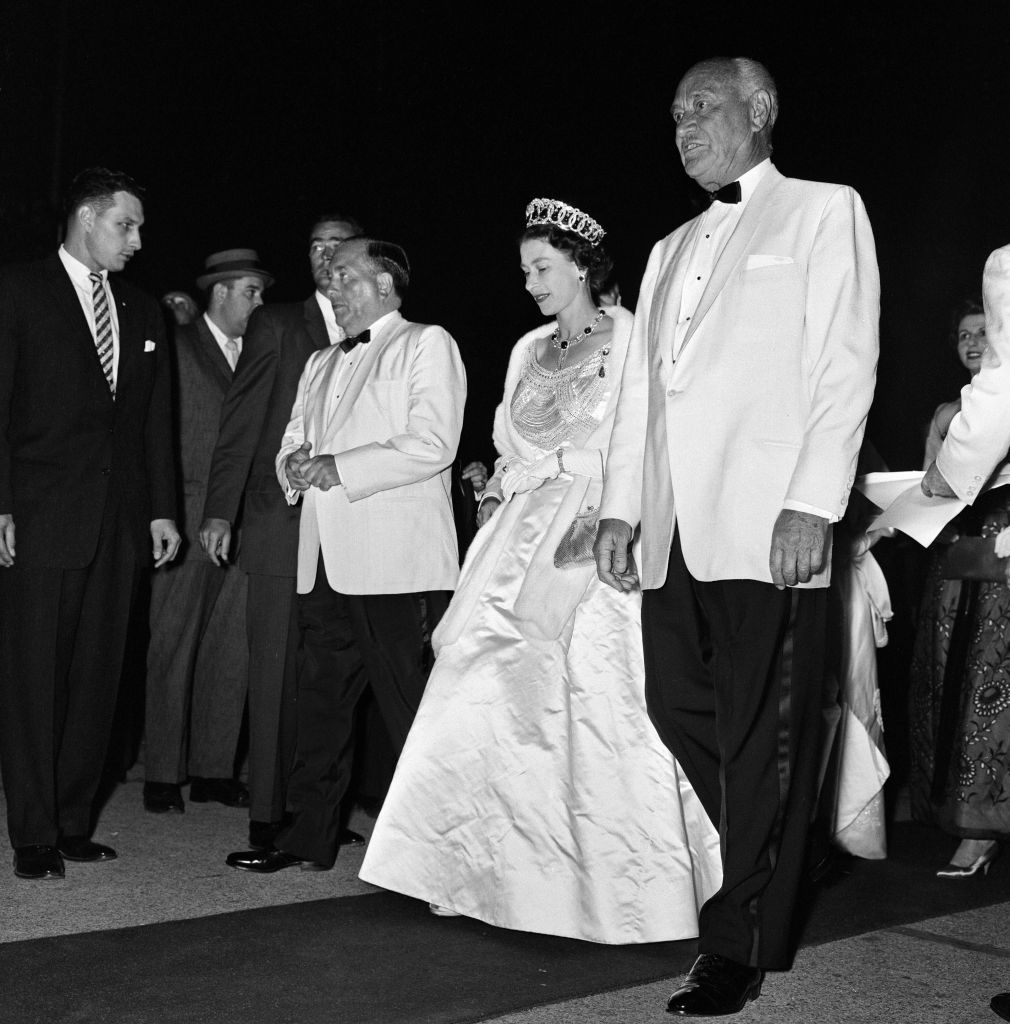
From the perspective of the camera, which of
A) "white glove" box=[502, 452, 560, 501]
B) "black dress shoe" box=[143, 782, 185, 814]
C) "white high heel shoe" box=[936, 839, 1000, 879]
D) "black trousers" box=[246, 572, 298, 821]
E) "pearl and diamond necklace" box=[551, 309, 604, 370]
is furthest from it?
"black dress shoe" box=[143, 782, 185, 814]

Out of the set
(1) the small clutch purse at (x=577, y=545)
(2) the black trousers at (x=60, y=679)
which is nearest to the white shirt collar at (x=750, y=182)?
(1) the small clutch purse at (x=577, y=545)

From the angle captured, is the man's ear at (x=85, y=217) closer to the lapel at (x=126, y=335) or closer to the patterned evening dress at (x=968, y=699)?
the lapel at (x=126, y=335)


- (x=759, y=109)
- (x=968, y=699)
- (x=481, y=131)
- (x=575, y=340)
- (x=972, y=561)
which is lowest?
(x=968, y=699)

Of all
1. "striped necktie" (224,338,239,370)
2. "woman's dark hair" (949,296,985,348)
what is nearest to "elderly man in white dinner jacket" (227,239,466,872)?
"striped necktie" (224,338,239,370)

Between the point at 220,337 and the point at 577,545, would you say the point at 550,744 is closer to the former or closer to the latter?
the point at 577,545

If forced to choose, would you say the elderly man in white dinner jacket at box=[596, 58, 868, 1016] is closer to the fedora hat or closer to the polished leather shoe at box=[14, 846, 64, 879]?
the polished leather shoe at box=[14, 846, 64, 879]

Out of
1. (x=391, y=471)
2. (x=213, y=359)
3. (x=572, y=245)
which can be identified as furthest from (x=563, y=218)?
(x=213, y=359)

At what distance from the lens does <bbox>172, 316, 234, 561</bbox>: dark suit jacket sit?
433cm

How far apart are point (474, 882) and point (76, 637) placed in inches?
47.4

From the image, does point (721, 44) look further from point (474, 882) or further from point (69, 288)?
point (474, 882)

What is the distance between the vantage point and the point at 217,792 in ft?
13.5

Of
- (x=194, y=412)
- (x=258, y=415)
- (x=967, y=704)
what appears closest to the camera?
(x=967, y=704)

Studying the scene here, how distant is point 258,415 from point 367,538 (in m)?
0.75

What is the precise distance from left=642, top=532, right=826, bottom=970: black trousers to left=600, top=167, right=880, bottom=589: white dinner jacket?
0.06 metres
